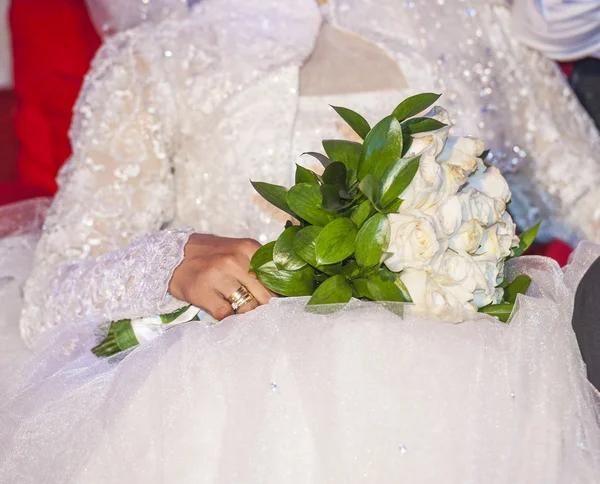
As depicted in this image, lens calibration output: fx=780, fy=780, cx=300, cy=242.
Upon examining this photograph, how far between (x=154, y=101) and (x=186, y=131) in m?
0.07

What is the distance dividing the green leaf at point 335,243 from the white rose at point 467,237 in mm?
92

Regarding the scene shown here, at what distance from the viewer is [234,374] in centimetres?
70

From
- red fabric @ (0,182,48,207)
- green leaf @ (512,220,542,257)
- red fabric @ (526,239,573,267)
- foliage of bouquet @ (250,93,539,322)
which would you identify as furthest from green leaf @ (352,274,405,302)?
red fabric @ (0,182,48,207)

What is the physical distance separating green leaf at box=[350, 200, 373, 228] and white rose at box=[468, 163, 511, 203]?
124mm

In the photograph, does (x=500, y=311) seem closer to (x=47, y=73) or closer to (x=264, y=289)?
(x=264, y=289)

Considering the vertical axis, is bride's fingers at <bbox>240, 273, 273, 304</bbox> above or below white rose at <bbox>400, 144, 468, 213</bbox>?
below

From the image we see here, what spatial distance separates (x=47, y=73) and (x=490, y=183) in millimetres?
1024

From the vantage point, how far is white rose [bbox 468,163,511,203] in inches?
30.2

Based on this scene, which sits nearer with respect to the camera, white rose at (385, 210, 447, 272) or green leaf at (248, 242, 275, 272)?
white rose at (385, 210, 447, 272)

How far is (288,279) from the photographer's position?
2.46 feet

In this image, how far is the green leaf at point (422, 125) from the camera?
0.75 metres

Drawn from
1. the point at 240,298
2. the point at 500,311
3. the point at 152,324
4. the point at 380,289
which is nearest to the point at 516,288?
the point at 500,311

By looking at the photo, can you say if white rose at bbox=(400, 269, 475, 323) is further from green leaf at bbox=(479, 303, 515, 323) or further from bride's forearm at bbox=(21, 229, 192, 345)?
bride's forearm at bbox=(21, 229, 192, 345)

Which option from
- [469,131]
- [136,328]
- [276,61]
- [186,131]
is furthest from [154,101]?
[469,131]
